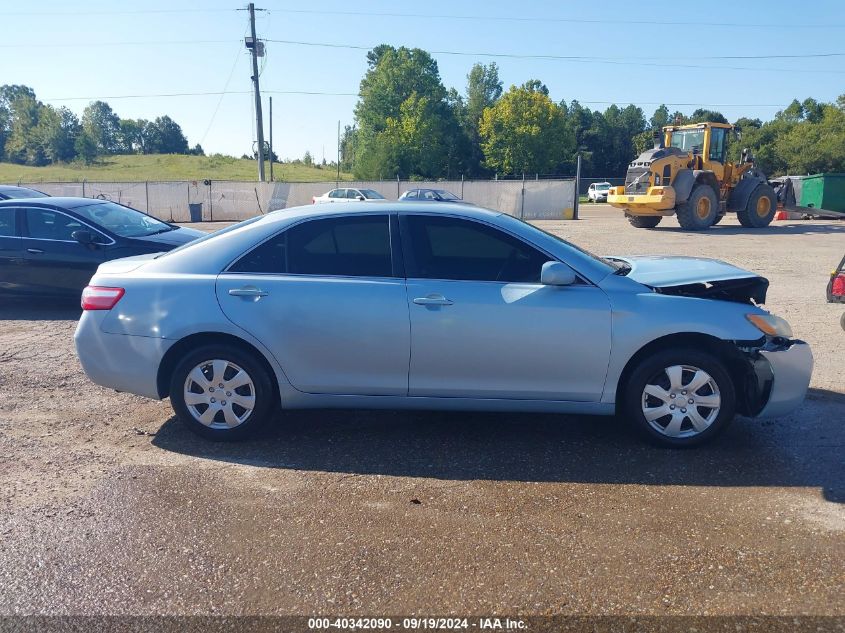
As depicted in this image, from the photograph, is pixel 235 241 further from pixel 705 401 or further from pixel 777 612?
pixel 777 612

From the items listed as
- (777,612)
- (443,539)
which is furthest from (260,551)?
(777,612)

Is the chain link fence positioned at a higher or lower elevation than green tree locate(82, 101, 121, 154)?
lower

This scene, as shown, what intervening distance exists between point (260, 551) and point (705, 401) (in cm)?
286

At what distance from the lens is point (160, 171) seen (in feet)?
226

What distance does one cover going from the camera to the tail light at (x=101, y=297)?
4.87 meters

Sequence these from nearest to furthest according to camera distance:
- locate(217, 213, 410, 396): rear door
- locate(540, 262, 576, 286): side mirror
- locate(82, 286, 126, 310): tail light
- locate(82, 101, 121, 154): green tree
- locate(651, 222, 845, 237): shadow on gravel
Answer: locate(540, 262, 576, 286): side mirror
locate(217, 213, 410, 396): rear door
locate(82, 286, 126, 310): tail light
locate(651, 222, 845, 237): shadow on gravel
locate(82, 101, 121, 154): green tree

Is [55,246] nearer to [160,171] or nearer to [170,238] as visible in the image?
[170,238]

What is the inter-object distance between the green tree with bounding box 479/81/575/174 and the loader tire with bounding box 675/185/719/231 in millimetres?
45621

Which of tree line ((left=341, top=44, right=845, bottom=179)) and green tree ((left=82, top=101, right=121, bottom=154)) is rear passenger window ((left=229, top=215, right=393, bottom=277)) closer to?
tree line ((left=341, top=44, right=845, bottom=179))

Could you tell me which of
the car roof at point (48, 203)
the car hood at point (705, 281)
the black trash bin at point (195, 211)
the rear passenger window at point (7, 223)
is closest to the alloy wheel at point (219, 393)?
the car hood at point (705, 281)

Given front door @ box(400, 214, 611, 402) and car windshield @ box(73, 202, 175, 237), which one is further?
car windshield @ box(73, 202, 175, 237)

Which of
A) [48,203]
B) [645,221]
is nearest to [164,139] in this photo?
[645,221]

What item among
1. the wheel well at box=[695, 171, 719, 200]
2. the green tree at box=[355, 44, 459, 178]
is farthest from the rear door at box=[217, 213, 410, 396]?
the green tree at box=[355, 44, 459, 178]

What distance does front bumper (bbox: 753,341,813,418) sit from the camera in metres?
4.54
